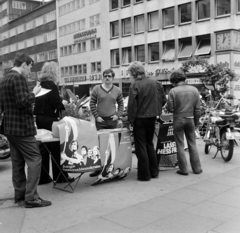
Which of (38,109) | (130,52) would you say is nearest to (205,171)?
(38,109)

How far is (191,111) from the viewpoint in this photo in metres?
6.13

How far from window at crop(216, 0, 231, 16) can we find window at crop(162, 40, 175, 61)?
227 inches

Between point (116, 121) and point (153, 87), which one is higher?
point (153, 87)

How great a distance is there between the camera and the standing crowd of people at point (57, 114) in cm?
436

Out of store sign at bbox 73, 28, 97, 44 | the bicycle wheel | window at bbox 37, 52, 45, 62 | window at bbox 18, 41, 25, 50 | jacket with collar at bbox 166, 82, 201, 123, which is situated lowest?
the bicycle wheel

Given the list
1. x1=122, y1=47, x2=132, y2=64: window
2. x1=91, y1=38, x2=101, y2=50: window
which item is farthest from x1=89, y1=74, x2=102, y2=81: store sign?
x1=122, y1=47, x2=132, y2=64: window

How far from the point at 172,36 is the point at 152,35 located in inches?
111

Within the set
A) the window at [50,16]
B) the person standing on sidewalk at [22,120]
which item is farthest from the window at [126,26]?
the person standing on sidewalk at [22,120]

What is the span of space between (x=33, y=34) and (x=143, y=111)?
58.6 meters

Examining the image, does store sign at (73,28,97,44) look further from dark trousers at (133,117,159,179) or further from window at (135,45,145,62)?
dark trousers at (133,117,159,179)

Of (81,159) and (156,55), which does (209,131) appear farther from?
(156,55)

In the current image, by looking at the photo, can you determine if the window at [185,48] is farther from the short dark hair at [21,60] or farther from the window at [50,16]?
the short dark hair at [21,60]

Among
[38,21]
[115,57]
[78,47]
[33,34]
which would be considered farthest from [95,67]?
[33,34]

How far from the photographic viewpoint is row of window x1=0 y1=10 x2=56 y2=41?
56.6 metres
